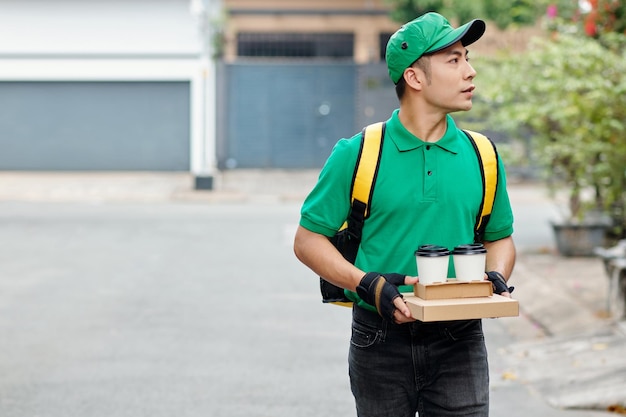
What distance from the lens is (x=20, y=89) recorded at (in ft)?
90.8

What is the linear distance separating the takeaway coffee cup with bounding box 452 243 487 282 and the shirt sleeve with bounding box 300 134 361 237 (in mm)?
447

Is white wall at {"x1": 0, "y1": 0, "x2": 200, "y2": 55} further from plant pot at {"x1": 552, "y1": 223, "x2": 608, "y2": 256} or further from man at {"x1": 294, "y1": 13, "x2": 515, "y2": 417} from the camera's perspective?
man at {"x1": 294, "y1": 13, "x2": 515, "y2": 417}

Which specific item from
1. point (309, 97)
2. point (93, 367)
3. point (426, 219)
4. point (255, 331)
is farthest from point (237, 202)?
point (426, 219)

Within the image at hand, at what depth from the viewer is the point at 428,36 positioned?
3.58m

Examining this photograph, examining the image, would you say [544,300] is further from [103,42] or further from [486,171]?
[103,42]

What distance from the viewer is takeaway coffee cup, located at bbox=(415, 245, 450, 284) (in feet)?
11.0

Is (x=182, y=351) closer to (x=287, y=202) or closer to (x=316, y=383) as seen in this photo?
(x=316, y=383)

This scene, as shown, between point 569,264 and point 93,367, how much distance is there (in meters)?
6.69

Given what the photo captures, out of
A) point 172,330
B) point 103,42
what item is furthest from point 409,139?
point 103,42

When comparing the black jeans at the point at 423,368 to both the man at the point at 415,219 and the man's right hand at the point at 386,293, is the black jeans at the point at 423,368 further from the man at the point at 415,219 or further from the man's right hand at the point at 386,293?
the man's right hand at the point at 386,293

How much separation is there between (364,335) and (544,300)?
7140mm

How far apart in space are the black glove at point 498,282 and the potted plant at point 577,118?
5.93m

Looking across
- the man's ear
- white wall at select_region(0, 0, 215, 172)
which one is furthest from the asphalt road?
white wall at select_region(0, 0, 215, 172)

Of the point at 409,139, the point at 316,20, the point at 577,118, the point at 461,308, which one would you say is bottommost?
the point at 316,20
